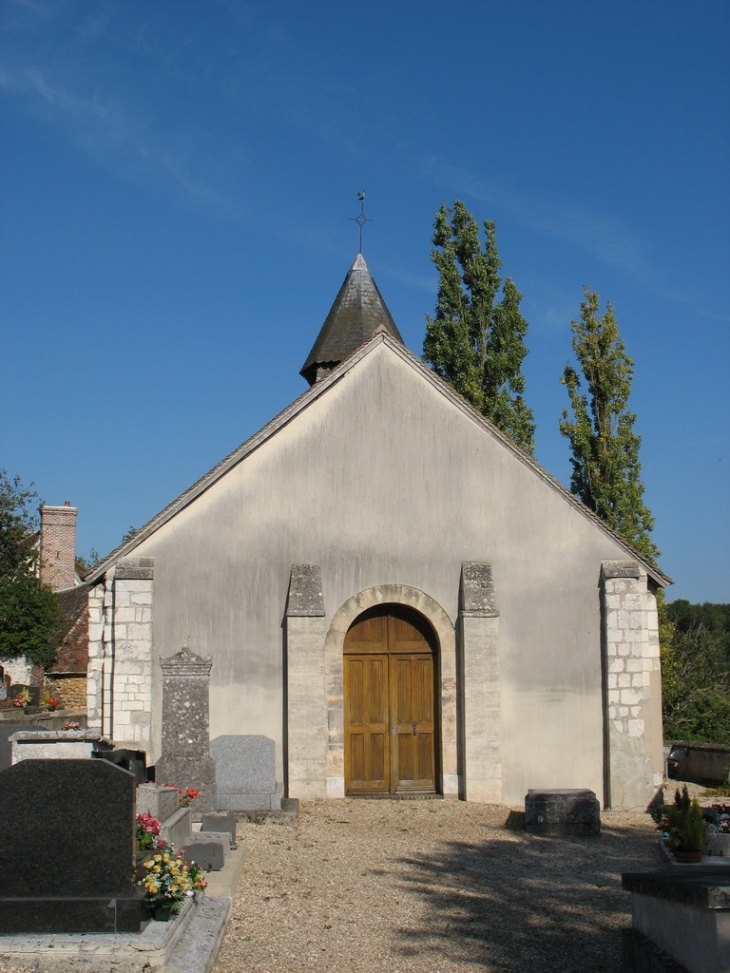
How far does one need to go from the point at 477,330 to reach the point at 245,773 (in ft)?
49.2

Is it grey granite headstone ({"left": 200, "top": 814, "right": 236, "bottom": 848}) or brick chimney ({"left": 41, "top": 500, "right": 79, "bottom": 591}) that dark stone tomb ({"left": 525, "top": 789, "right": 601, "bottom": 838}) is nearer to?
grey granite headstone ({"left": 200, "top": 814, "right": 236, "bottom": 848})

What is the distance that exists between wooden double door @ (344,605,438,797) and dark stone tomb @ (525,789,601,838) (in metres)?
2.71

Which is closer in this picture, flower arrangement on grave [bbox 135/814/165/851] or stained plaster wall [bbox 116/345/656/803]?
flower arrangement on grave [bbox 135/814/165/851]

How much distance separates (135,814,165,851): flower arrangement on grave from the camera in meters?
7.77

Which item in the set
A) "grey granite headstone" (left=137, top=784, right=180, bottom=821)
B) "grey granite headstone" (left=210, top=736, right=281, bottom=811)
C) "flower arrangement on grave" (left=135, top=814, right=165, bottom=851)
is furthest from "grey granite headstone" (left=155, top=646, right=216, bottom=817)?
"flower arrangement on grave" (left=135, top=814, right=165, bottom=851)

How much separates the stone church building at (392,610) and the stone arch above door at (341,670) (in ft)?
0.09

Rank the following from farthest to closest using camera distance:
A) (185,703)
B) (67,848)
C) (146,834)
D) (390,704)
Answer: (390,704) → (185,703) → (146,834) → (67,848)

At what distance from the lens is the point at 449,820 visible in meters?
13.4

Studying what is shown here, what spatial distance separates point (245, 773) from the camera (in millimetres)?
13227

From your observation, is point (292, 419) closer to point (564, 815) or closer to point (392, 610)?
point (392, 610)

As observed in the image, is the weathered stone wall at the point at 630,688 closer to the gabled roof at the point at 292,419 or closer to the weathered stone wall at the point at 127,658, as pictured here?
the gabled roof at the point at 292,419

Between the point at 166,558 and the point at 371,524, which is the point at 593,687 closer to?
the point at 371,524

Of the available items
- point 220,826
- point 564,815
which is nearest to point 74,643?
point 220,826

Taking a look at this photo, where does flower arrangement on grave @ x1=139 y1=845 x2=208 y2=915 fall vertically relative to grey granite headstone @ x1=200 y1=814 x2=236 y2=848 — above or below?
above
